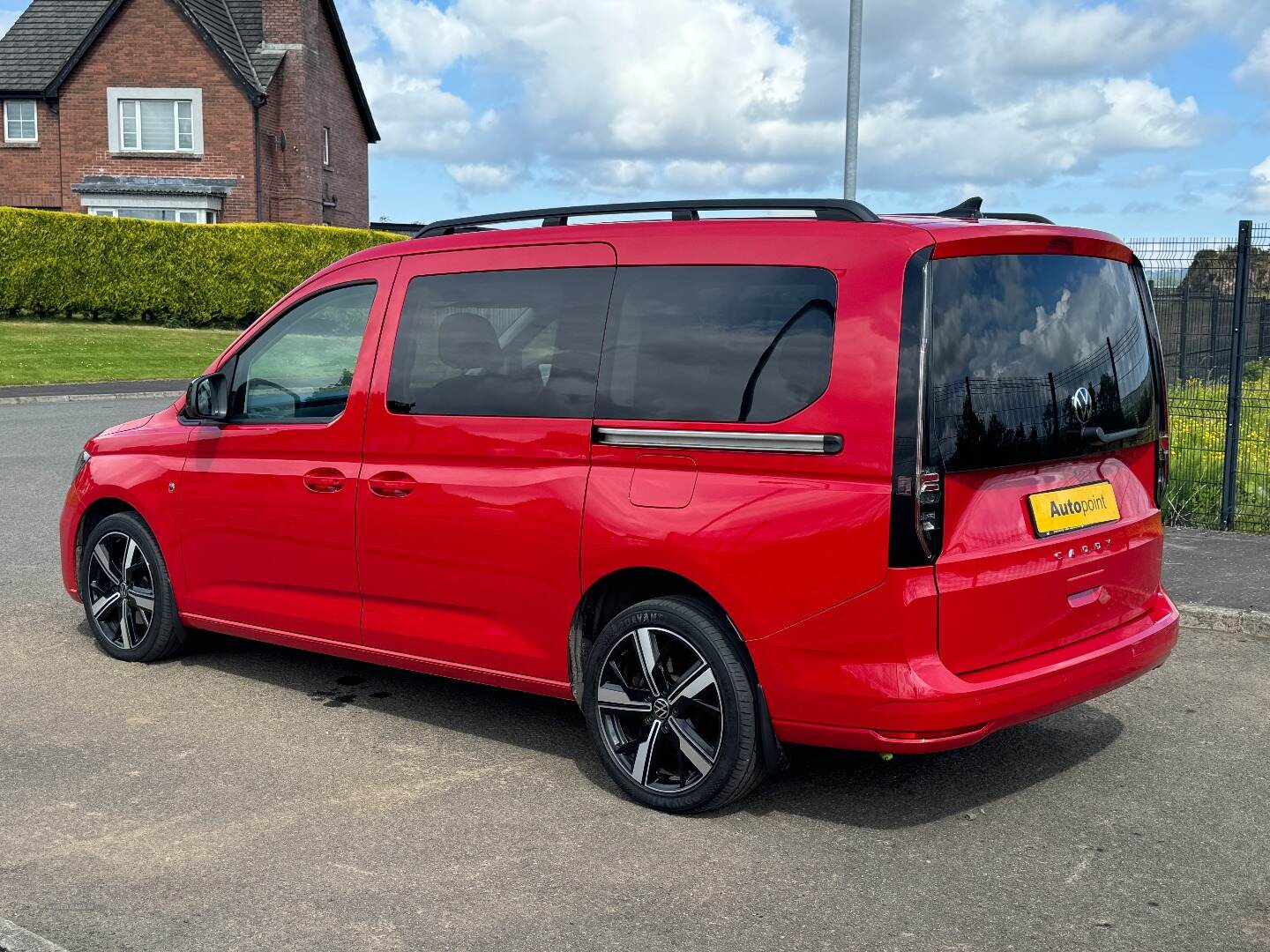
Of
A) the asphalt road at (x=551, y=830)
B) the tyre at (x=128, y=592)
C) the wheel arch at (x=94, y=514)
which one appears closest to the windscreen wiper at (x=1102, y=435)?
the asphalt road at (x=551, y=830)

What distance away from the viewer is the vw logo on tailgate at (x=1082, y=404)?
4516 millimetres

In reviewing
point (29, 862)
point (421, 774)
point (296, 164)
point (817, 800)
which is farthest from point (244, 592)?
point (296, 164)

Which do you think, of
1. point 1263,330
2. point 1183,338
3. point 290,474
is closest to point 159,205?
point 1183,338

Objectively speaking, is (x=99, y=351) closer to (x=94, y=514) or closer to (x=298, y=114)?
(x=298, y=114)

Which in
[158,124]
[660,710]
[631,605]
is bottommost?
[660,710]

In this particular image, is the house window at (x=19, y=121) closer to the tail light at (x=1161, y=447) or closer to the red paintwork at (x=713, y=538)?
the red paintwork at (x=713, y=538)

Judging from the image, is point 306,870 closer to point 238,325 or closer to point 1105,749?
point 1105,749

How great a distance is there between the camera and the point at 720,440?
4.38 metres

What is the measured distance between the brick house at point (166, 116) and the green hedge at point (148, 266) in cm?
521

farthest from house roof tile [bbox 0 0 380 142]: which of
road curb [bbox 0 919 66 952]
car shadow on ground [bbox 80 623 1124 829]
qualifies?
road curb [bbox 0 919 66 952]

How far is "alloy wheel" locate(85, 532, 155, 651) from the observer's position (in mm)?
6418

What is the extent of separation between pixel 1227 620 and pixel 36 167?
133 ft

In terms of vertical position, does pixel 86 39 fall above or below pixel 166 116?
above

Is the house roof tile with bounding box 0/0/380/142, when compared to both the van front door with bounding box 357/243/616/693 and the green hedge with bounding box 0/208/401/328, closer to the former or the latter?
the green hedge with bounding box 0/208/401/328
